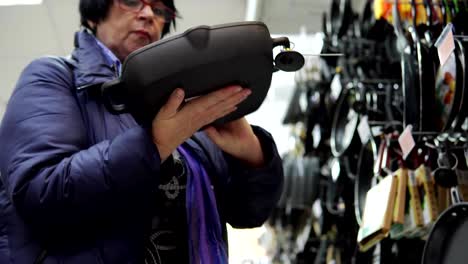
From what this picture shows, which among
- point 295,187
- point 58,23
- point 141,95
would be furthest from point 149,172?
point 295,187

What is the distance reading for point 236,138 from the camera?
1186 mm

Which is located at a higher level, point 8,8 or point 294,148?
point 8,8

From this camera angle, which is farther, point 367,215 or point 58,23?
point 58,23

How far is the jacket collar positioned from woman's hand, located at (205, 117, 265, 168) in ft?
0.68

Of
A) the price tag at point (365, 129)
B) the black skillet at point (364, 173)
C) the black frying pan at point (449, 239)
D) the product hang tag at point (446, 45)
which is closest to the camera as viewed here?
the product hang tag at point (446, 45)

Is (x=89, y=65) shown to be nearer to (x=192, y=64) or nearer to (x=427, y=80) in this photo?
(x=192, y=64)

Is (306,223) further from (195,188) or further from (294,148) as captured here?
(195,188)

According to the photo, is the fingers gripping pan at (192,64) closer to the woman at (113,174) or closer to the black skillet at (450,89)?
the woman at (113,174)

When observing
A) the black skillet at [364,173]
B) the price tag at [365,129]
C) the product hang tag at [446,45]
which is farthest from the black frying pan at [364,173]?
the product hang tag at [446,45]

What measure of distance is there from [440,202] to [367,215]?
0.69 ft

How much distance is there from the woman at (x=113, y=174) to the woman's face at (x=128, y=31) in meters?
0.05

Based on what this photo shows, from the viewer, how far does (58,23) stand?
2172 mm

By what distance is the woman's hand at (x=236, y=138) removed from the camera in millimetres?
1184

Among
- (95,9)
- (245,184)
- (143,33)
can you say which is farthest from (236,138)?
(95,9)
